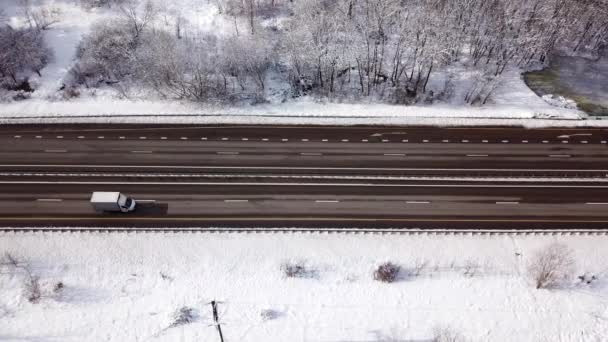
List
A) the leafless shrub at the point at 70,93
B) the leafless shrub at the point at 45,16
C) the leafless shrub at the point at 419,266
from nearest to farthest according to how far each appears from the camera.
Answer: the leafless shrub at the point at 419,266 < the leafless shrub at the point at 70,93 < the leafless shrub at the point at 45,16

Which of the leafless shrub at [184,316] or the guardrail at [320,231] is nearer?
the leafless shrub at [184,316]

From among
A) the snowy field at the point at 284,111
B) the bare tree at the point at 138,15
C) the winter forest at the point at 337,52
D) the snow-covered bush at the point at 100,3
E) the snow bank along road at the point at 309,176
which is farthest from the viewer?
the snow-covered bush at the point at 100,3

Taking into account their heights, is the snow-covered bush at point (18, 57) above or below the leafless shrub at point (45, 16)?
below

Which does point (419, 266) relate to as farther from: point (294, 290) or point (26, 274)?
point (26, 274)

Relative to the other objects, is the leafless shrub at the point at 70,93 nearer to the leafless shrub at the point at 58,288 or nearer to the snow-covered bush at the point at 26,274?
the snow-covered bush at the point at 26,274

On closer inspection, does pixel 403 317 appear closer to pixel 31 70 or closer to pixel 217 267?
pixel 217 267

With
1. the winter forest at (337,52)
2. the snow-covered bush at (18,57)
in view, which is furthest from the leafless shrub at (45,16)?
the snow-covered bush at (18,57)

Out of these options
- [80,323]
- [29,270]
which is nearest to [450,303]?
[80,323]

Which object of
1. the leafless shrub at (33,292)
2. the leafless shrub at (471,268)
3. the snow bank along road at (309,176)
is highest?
the snow bank along road at (309,176)
